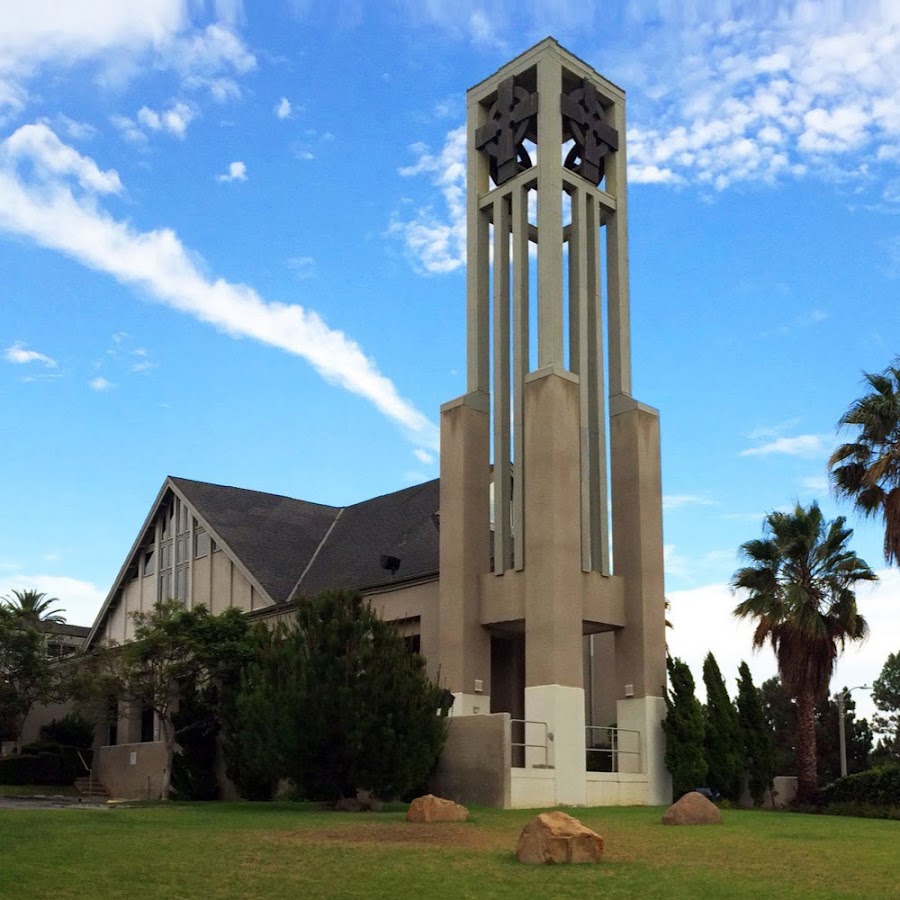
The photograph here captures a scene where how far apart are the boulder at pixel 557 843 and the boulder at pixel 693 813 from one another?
25.2 ft

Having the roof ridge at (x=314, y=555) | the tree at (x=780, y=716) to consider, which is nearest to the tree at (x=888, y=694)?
the tree at (x=780, y=716)

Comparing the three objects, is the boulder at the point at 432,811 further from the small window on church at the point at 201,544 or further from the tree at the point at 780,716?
the tree at the point at 780,716

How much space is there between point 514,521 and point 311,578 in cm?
1209

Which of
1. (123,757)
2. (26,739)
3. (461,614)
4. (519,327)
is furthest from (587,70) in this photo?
(26,739)

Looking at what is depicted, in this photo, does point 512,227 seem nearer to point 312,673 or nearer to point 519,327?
point 519,327

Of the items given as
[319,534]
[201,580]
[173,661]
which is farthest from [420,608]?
[201,580]

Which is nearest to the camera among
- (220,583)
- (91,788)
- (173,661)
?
(173,661)

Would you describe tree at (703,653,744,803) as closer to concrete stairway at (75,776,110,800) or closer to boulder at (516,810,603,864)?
boulder at (516,810,603,864)

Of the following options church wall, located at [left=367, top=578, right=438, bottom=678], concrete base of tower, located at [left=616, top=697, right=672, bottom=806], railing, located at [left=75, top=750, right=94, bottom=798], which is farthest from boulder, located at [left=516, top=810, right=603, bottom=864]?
railing, located at [left=75, top=750, right=94, bottom=798]

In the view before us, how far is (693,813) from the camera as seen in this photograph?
2325 cm

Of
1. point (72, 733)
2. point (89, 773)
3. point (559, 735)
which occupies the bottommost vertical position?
point (89, 773)

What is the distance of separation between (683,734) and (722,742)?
1.36 m

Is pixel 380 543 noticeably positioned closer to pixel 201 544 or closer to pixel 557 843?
pixel 201 544

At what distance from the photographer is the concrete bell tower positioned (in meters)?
33.3
